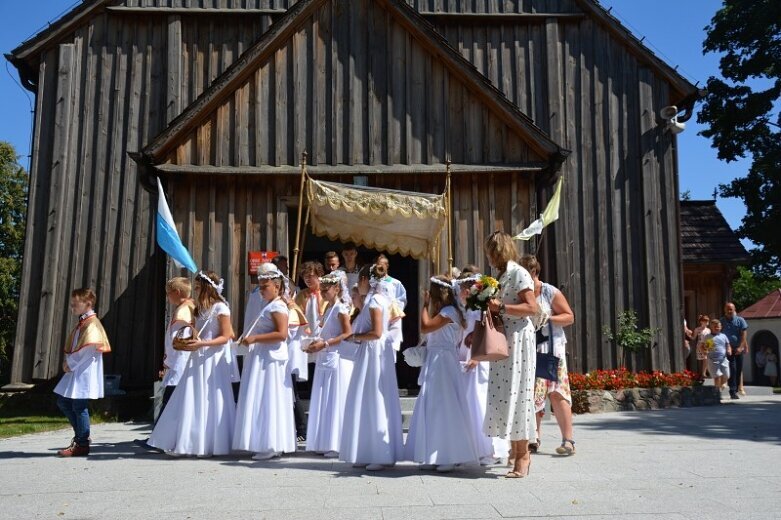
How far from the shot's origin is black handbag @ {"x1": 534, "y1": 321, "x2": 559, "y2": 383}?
712cm

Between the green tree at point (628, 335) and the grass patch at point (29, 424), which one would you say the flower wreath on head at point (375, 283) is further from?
the green tree at point (628, 335)

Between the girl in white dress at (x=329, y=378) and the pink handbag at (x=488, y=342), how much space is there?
1781 millimetres

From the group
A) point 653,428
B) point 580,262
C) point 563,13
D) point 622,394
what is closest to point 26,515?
point 653,428

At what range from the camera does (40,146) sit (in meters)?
13.4

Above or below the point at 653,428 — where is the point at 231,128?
above

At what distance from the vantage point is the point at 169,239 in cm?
1134

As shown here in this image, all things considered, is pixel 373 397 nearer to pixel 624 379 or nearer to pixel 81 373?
pixel 81 373

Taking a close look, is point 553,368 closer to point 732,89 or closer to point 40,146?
point 40,146

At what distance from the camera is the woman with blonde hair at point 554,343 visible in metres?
7.36

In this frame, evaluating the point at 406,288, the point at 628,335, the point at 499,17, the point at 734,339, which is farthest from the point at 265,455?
the point at 734,339

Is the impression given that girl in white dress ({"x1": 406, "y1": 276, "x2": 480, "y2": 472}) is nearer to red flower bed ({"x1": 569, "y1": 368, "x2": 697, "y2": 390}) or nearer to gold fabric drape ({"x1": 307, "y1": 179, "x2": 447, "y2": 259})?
gold fabric drape ({"x1": 307, "y1": 179, "x2": 447, "y2": 259})

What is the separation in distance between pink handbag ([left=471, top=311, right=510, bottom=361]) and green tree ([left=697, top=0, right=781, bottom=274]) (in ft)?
71.3

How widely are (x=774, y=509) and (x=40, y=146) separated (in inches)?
491

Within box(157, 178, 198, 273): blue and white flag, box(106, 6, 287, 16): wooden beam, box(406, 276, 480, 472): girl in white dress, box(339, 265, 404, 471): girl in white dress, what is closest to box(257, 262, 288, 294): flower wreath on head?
box(339, 265, 404, 471): girl in white dress
